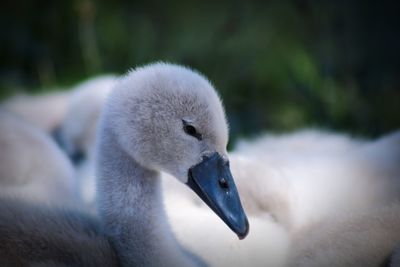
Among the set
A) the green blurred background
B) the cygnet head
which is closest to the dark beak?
the cygnet head

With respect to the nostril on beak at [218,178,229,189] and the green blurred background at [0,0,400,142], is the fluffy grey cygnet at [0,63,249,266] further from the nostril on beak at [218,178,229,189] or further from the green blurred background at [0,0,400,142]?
the green blurred background at [0,0,400,142]

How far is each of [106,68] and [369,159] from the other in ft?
7.26

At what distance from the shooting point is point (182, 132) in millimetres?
2344

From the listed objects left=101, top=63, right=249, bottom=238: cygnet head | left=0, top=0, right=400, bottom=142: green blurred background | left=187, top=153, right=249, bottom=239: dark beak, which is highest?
left=0, top=0, right=400, bottom=142: green blurred background

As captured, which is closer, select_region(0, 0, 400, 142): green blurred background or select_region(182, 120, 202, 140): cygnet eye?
select_region(182, 120, 202, 140): cygnet eye

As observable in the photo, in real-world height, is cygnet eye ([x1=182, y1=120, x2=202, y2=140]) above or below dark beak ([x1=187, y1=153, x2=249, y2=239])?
above

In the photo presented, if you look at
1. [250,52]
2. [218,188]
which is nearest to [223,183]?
[218,188]

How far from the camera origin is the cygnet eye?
7.65 ft

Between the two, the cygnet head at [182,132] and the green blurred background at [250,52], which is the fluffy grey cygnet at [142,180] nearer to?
the cygnet head at [182,132]

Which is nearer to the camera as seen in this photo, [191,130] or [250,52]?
[191,130]

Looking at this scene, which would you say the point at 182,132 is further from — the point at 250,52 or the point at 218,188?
the point at 250,52

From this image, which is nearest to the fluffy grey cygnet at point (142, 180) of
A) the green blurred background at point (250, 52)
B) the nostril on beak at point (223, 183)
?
the nostril on beak at point (223, 183)

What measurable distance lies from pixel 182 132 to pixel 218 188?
0.19m

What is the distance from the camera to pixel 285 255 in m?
2.71
